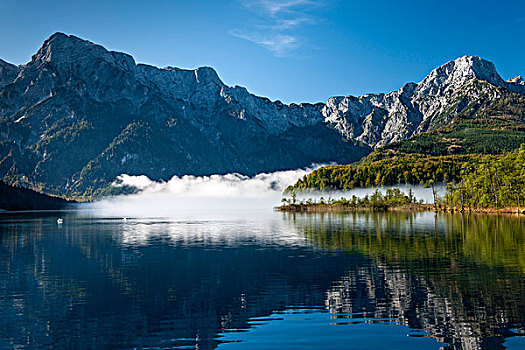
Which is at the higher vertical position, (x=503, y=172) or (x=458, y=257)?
(x=503, y=172)

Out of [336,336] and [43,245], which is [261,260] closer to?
[336,336]

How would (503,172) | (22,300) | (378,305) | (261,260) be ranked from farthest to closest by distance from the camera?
(503,172) → (261,260) → (22,300) → (378,305)

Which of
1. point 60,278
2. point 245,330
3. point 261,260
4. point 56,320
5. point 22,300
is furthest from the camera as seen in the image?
point 261,260

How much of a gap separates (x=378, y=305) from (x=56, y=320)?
963 inches

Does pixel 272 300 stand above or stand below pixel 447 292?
below

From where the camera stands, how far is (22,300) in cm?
3906

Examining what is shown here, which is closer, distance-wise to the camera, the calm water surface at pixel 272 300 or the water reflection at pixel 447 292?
the calm water surface at pixel 272 300

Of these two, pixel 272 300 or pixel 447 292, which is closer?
pixel 272 300

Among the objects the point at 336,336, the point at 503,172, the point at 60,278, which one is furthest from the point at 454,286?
the point at 503,172

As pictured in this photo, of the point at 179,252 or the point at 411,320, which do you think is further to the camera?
the point at 179,252

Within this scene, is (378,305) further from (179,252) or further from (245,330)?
(179,252)

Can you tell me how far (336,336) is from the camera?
27031mm

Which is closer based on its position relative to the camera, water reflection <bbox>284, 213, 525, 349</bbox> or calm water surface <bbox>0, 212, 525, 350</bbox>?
calm water surface <bbox>0, 212, 525, 350</bbox>

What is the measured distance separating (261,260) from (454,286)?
95.2 ft
